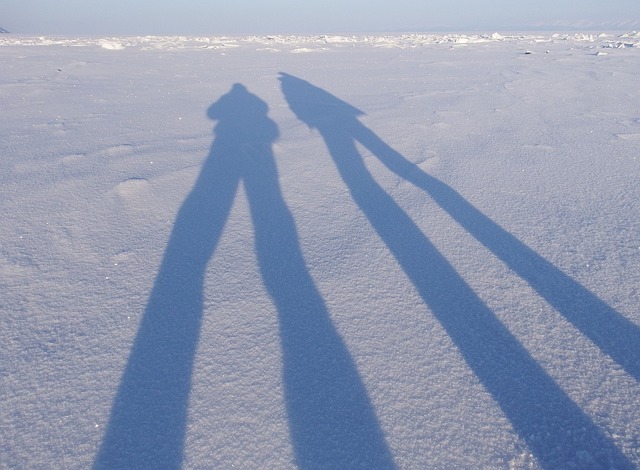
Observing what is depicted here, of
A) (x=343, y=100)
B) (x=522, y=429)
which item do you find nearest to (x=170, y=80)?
(x=343, y=100)

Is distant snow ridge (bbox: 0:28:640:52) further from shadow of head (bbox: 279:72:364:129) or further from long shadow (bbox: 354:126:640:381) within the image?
long shadow (bbox: 354:126:640:381)

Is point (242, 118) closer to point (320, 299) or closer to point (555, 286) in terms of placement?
point (320, 299)

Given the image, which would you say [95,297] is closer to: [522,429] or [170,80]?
[522,429]

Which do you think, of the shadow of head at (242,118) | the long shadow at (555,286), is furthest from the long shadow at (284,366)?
the shadow of head at (242,118)

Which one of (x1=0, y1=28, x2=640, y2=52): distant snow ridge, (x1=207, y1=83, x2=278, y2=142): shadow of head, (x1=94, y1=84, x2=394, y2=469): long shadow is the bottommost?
(x1=94, y1=84, x2=394, y2=469): long shadow

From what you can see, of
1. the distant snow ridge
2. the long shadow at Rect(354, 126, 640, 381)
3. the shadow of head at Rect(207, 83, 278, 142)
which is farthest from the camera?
the distant snow ridge

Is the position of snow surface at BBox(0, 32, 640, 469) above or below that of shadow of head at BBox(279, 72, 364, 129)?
below

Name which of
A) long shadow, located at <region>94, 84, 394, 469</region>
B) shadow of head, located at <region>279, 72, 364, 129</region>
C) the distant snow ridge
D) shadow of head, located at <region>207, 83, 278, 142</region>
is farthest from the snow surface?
the distant snow ridge
